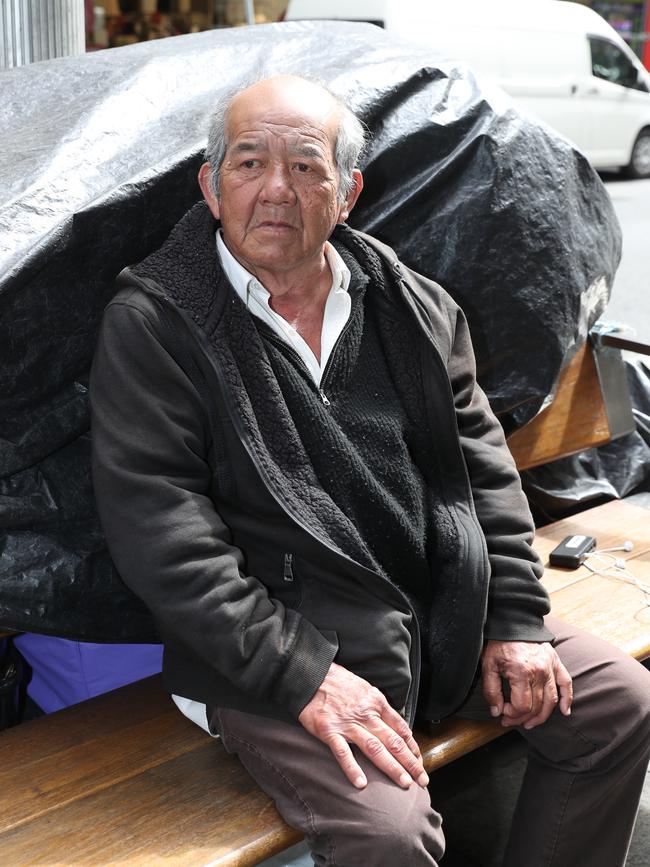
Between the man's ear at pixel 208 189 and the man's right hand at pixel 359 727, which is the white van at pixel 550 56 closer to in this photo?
the man's ear at pixel 208 189

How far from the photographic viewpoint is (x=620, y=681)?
2.28m

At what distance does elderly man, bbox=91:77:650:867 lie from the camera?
6.39 feet

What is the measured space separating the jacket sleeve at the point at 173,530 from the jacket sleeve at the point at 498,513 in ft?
1.48

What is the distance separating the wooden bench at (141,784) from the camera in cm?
193

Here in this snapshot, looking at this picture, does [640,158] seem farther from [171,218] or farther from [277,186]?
[277,186]

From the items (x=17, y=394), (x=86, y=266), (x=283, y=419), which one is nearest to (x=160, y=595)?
(x=283, y=419)

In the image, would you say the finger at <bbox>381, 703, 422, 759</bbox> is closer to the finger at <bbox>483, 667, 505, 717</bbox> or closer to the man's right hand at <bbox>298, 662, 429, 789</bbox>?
the man's right hand at <bbox>298, 662, 429, 789</bbox>

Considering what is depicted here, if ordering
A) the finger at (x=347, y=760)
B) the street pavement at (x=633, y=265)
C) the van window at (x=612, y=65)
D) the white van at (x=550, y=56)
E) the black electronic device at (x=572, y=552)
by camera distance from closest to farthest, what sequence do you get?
the finger at (x=347, y=760), the black electronic device at (x=572, y=552), the street pavement at (x=633, y=265), the white van at (x=550, y=56), the van window at (x=612, y=65)

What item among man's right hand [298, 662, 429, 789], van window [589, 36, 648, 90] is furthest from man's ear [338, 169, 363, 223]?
van window [589, 36, 648, 90]

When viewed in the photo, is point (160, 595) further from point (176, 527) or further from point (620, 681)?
point (620, 681)

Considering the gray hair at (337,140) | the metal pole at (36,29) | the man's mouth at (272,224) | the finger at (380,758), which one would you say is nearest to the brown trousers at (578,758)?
the finger at (380,758)

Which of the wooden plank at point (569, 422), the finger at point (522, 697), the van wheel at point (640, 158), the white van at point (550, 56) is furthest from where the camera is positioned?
the van wheel at point (640, 158)

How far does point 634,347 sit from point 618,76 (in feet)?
39.5

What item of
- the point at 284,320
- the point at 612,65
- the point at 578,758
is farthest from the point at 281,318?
the point at 612,65
